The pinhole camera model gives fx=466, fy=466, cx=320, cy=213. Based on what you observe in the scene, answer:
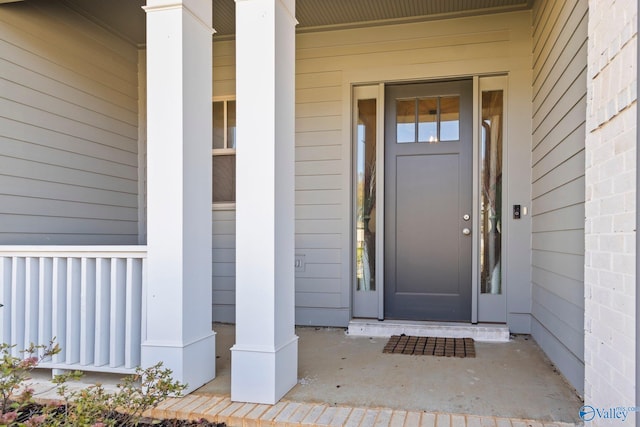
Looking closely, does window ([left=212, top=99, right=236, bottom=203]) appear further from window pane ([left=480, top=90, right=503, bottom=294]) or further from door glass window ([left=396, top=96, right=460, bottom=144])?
window pane ([left=480, top=90, right=503, bottom=294])

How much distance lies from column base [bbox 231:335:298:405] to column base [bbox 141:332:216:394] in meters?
0.29

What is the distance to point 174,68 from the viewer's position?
2.57 m

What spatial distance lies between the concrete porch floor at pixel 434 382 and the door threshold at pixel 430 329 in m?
0.13

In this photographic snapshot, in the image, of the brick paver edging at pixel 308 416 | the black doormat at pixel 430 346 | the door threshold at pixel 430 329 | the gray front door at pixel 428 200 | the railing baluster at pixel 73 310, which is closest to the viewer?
the brick paver edging at pixel 308 416

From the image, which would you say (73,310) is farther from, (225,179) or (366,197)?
(366,197)

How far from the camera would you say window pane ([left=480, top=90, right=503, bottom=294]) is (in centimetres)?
394

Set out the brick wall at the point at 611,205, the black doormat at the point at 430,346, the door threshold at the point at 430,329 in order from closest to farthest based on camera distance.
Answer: the brick wall at the point at 611,205 → the black doormat at the point at 430,346 → the door threshold at the point at 430,329

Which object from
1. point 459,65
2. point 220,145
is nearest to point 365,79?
point 459,65

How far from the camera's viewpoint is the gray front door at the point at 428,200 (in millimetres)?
4055

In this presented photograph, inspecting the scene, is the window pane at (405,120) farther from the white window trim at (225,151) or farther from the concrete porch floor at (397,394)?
the concrete porch floor at (397,394)

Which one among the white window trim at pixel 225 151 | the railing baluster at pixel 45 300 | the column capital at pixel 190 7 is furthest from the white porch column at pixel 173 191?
the white window trim at pixel 225 151

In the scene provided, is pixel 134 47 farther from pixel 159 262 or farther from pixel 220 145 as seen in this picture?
pixel 159 262

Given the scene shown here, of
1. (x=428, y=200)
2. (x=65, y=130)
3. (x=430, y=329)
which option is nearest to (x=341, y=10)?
(x=428, y=200)

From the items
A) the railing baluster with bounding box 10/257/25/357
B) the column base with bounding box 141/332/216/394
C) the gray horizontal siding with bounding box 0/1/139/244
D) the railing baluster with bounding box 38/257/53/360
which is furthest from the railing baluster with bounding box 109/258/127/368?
the gray horizontal siding with bounding box 0/1/139/244
